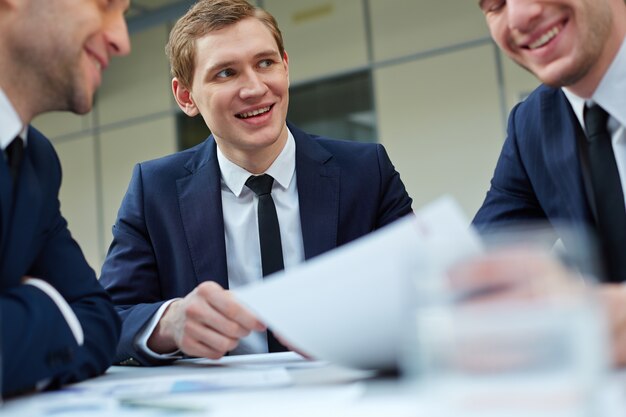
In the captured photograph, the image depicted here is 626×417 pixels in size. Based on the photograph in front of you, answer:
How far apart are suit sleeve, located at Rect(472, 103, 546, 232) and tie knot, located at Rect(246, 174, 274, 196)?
0.57m

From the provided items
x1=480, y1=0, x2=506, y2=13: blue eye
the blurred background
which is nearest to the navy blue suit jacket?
x1=480, y1=0, x2=506, y2=13: blue eye

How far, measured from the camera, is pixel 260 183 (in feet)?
6.00

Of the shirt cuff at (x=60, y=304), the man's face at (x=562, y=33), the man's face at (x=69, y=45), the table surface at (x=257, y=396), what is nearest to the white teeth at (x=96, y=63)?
the man's face at (x=69, y=45)

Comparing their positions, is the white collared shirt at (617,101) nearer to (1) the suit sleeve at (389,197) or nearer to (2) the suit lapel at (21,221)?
(1) the suit sleeve at (389,197)

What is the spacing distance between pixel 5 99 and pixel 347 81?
15.1ft

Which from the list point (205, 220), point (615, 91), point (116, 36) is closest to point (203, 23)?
point (205, 220)

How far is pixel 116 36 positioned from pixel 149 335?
23.5 inches

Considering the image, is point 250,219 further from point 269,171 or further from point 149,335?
point 149,335

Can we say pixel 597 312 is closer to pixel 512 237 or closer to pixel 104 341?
pixel 512 237

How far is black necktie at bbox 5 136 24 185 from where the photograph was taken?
1.11 m

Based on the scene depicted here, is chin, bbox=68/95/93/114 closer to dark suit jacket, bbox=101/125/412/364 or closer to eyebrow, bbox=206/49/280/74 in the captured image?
dark suit jacket, bbox=101/125/412/364

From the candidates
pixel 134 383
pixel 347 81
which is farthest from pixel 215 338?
pixel 347 81

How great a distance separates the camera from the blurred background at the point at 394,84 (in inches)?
195

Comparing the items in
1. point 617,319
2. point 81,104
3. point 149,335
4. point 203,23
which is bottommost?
point 149,335
